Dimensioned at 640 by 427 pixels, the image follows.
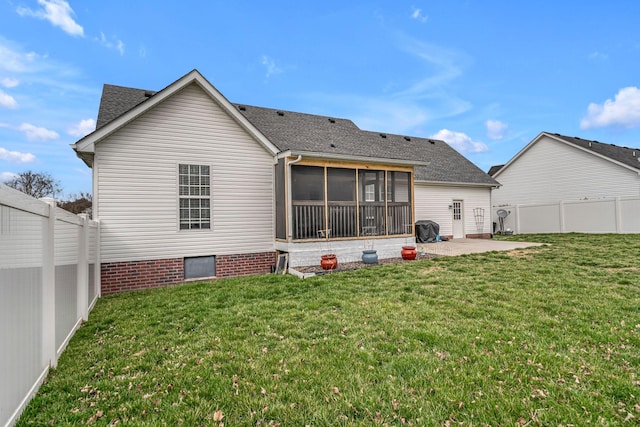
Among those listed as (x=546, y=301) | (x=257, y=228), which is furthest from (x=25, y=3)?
(x=546, y=301)

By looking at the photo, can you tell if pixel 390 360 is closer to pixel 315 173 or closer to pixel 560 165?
pixel 315 173

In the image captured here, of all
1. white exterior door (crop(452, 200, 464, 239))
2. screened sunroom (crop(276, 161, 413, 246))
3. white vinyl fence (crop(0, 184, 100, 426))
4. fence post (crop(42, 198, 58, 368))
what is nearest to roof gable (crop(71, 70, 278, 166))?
screened sunroom (crop(276, 161, 413, 246))

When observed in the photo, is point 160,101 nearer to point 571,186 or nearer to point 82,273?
point 82,273

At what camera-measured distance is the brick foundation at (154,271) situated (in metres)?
7.70

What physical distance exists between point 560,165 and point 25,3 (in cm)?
2747

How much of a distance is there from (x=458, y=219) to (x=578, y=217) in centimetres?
799

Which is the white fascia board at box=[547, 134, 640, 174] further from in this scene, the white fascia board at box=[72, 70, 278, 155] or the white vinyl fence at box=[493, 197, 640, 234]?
the white fascia board at box=[72, 70, 278, 155]

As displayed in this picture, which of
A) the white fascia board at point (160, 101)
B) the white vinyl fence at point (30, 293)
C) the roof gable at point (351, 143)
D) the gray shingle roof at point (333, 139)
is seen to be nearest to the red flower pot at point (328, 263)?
the roof gable at point (351, 143)

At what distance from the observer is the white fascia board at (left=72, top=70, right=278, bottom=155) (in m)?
7.40

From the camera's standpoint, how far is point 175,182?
27.5ft

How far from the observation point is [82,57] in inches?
492

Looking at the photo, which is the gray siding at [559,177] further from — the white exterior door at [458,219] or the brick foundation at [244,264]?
the brick foundation at [244,264]

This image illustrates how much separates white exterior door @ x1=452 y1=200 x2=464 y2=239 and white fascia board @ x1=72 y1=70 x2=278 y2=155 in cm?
1125

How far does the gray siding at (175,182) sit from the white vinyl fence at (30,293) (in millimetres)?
4023
